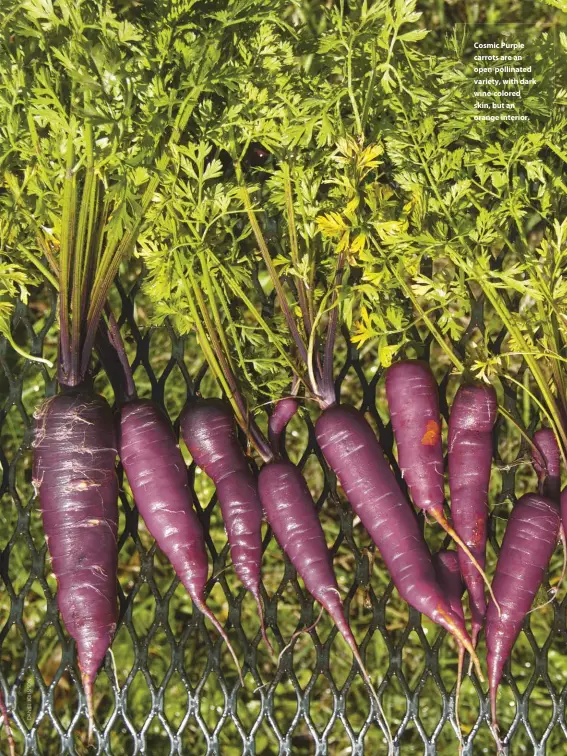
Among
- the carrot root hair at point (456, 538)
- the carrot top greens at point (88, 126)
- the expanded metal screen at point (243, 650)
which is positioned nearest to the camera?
the carrot top greens at point (88, 126)

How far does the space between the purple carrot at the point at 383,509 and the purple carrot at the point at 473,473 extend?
95 millimetres

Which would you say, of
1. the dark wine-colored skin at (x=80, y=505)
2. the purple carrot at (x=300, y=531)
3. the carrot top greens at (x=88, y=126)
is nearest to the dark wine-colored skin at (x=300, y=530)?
the purple carrot at (x=300, y=531)

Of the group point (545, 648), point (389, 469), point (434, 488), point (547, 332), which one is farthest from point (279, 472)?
point (545, 648)

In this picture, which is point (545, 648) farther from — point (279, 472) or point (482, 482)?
point (279, 472)

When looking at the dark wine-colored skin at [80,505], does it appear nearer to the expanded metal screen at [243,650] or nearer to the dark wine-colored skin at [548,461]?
the expanded metal screen at [243,650]

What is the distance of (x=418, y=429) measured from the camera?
1651 mm

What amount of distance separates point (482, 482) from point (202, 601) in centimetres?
78

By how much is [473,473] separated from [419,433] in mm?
175

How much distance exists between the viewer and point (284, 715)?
2.04 metres

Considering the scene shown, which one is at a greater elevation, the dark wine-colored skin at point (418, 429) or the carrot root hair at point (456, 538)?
the dark wine-colored skin at point (418, 429)

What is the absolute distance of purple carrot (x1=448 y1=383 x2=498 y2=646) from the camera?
5.42 feet

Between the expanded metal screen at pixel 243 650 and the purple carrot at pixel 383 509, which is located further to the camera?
the expanded metal screen at pixel 243 650

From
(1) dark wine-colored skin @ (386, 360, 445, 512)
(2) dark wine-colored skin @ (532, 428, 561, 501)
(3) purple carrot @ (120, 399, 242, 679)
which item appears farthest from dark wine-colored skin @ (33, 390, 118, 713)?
(2) dark wine-colored skin @ (532, 428, 561, 501)

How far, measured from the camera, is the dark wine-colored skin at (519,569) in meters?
1.63
